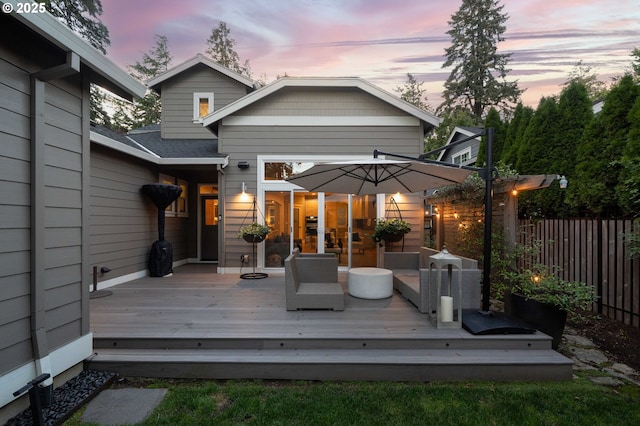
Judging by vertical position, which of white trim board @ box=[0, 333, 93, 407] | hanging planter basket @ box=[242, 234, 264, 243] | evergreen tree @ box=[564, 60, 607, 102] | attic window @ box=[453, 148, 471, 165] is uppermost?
evergreen tree @ box=[564, 60, 607, 102]

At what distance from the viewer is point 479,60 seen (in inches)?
773

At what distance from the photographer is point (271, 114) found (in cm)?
686

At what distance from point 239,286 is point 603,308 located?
18.5ft

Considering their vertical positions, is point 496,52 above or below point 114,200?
above

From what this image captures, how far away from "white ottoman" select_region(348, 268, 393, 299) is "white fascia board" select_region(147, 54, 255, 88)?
6.98 metres

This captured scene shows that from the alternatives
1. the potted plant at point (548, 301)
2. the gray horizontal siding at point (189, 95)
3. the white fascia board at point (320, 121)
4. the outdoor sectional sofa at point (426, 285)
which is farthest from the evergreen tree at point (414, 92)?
the potted plant at point (548, 301)

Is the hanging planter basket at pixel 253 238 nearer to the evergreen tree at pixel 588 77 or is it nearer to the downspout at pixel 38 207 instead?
the downspout at pixel 38 207

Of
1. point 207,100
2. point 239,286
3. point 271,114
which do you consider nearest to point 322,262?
point 239,286

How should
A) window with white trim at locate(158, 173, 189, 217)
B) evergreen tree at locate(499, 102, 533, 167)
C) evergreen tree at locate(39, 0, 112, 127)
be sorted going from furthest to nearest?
evergreen tree at locate(39, 0, 112, 127), evergreen tree at locate(499, 102, 533, 167), window with white trim at locate(158, 173, 189, 217)

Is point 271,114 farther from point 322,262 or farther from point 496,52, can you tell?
point 496,52

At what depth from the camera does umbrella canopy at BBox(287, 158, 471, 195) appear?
3.95 metres

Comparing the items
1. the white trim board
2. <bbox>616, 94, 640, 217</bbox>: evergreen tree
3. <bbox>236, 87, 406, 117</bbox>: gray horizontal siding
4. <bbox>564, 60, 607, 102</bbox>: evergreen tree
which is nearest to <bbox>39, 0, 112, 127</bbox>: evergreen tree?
<bbox>236, 87, 406, 117</bbox>: gray horizontal siding

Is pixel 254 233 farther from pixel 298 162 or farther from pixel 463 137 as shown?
pixel 463 137

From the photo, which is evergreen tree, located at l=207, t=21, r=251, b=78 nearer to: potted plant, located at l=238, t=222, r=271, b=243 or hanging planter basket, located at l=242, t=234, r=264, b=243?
potted plant, located at l=238, t=222, r=271, b=243
